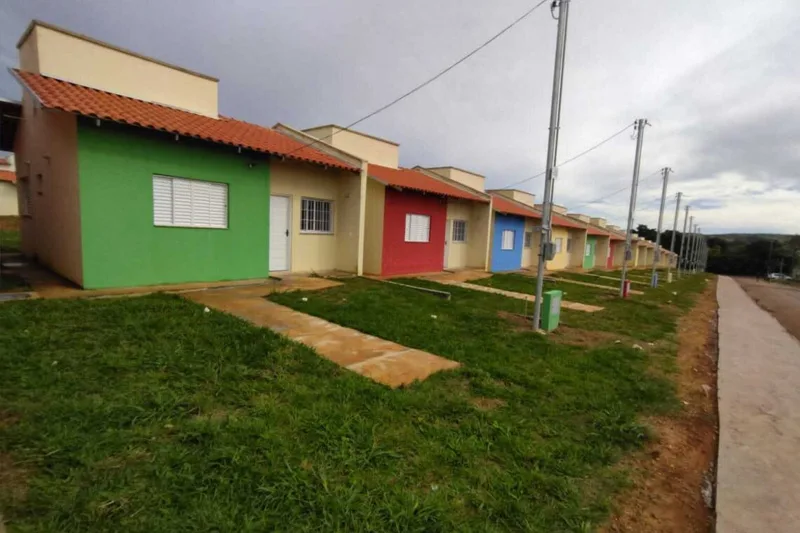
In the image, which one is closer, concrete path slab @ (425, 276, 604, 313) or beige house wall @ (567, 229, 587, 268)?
Answer: concrete path slab @ (425, 276, 604, 313)

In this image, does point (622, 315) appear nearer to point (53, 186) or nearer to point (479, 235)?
point (479, 235)

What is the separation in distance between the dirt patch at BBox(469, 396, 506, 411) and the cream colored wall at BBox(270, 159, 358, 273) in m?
8.90

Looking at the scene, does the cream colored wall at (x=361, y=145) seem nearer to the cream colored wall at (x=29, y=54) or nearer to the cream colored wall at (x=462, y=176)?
the cream colored wall at (x=462, y=176)

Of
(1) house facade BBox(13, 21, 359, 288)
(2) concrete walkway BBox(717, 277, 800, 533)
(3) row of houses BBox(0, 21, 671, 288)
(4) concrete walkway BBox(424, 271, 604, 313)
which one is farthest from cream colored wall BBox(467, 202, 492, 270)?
(2) concrete walkway BBox(717, 277, 800, 533)

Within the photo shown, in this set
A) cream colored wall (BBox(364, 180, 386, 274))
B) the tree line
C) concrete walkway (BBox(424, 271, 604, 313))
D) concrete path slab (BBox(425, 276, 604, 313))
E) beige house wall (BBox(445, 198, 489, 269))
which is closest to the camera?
concrete path slab (BBox(425, 276, 604, 313))

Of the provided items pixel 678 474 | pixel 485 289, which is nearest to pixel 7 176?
pixel 485 289

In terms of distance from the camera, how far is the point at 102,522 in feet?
7.00

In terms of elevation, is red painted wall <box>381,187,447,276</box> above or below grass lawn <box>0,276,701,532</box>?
above

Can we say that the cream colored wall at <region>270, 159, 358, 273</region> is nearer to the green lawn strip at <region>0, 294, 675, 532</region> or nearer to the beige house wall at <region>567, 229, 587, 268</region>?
the green lawn strip at <region>0, 294, 675, 532</region>

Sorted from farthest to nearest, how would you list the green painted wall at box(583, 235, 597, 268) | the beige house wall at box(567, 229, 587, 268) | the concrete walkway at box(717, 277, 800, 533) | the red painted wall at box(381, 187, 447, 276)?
the green painted wall at box(583, 235, 597, 268), the beige house wall at box(567, 229, 587, 268), the red painted wall at box(381, 187, 447, 276), the concrete walkway at box(717, 277, 800, 533)

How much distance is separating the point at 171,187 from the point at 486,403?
8163 mm

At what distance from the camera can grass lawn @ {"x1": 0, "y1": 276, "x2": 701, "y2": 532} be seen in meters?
2.34

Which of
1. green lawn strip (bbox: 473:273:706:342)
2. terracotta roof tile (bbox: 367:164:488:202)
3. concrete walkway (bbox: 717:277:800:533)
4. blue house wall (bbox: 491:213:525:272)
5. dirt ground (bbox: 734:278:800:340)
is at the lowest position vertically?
dirt ground (bbox: 734:278:800:340)

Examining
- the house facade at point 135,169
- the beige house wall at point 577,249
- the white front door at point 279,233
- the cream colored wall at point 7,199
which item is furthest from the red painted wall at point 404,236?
the cream colored wall at point 7,199
